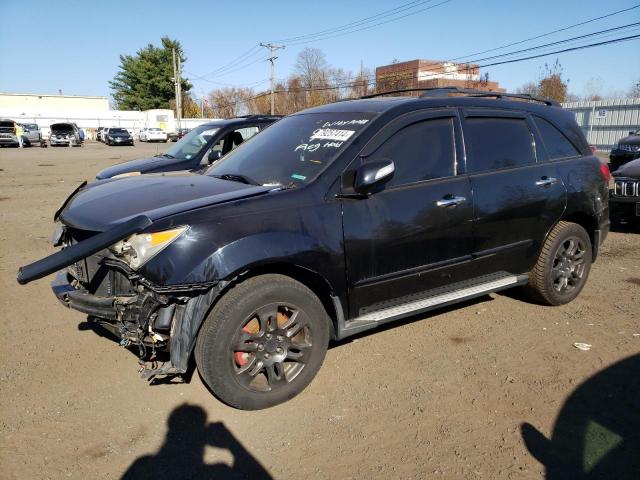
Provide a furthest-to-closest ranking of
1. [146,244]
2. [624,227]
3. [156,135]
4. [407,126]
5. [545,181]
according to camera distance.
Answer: [156,135] < [624,227] < [545,181] < [407,126] < [146,244]

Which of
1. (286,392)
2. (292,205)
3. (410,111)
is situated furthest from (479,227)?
(286,392)

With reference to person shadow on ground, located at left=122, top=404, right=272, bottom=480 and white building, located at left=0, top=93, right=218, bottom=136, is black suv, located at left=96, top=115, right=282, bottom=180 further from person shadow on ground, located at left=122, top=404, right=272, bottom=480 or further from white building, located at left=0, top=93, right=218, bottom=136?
white building, located at left=0, top=93, right=218, bottom=136

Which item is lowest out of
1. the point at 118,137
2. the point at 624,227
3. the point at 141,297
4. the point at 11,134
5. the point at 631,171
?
the point at 624,227

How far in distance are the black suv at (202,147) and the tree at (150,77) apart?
68.9 meters

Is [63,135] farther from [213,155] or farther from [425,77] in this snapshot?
[213,155]

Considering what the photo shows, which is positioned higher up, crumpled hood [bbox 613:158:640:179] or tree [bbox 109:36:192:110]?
tree [bbox 109:36:192:110]

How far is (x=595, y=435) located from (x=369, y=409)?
1.29 m

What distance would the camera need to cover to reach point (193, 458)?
8.66 feet

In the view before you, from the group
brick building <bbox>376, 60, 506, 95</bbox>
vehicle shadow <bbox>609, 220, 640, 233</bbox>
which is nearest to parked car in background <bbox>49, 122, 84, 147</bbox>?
brick building <bbox>376, 60, 506, 95</bbox>

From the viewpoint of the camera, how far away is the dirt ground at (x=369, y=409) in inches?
103

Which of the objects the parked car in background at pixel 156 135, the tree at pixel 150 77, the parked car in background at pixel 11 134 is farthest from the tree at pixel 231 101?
the parked car in background at pixel 11 134

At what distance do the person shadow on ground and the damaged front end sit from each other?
14.1 inches

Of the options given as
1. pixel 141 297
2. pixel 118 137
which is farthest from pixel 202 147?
pixel 118 137

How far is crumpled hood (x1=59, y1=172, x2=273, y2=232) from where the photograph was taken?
3.01 metres
